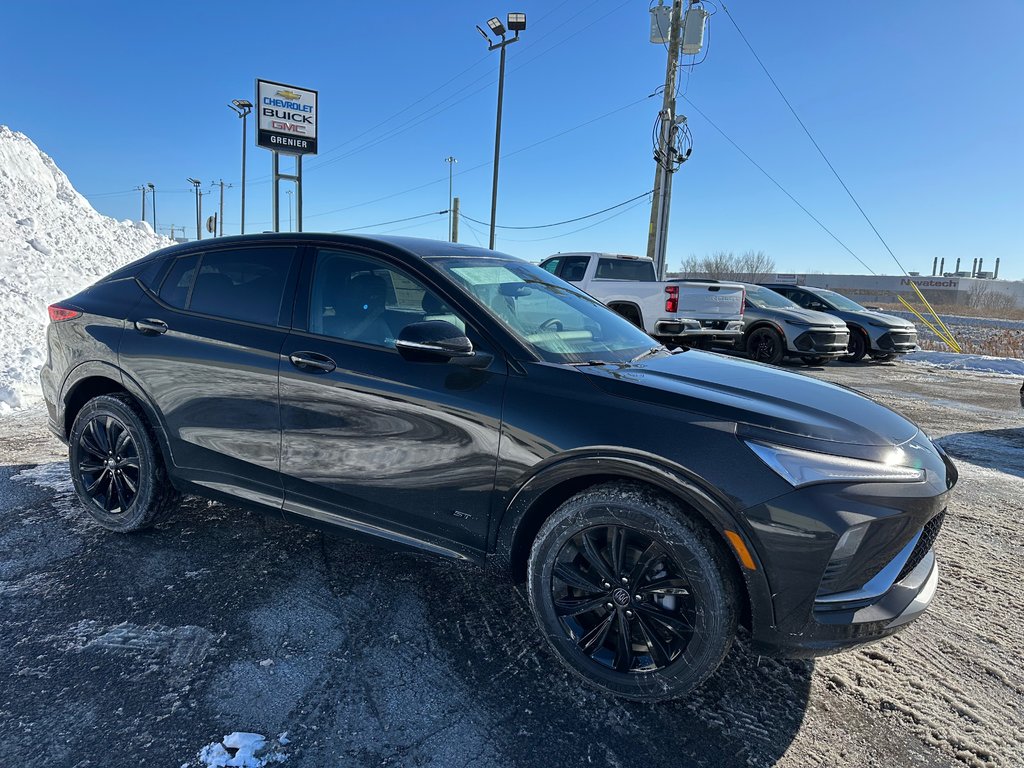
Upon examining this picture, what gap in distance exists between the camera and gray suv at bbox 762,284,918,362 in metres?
13.6

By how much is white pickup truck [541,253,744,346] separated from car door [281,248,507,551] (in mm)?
7292

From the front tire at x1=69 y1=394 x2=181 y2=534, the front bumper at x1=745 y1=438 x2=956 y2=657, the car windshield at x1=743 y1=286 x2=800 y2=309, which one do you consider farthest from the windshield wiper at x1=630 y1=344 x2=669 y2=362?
the car windshield at x1=743 y1=286 x2=800 y2=309

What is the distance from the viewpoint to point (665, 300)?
33.7ft

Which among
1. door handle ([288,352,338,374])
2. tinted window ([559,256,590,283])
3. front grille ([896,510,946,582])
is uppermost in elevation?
tinted window ([559,256,590,283])

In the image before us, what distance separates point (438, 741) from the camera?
2.11 m

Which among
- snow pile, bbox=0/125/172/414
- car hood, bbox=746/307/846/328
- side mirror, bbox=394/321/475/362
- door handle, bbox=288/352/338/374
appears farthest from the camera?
car hood, bbox=746/307/846/328

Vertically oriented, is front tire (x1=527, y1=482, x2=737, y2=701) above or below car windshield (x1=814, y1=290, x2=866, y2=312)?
below

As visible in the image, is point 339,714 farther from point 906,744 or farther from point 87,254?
point 87,254

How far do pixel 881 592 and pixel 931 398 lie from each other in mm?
8836

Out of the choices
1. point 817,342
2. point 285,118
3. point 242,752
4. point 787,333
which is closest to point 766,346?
point 787,333

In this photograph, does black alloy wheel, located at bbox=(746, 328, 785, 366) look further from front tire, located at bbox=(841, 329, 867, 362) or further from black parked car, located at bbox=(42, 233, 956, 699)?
black parked car, located at bbox=(42, 233, 956, 699)

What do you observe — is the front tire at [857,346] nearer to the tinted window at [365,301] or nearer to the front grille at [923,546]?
the front grille at [923,546]

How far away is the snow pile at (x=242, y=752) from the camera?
198 centimetres

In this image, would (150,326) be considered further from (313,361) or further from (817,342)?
(817,342)
